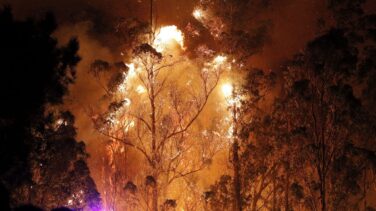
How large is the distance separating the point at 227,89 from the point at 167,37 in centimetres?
350

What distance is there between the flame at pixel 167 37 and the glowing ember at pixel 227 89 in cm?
284

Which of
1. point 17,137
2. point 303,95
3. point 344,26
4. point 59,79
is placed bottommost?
point 17,137

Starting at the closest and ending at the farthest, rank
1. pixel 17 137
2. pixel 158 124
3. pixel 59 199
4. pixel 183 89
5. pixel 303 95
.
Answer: pixel 17 137, pixel 303 95, pixel 59 199, pixel 158 124, pixel 183 89

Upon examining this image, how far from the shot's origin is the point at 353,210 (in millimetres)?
24078

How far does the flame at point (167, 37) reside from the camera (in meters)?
22.2

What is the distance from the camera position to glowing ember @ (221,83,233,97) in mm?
22938

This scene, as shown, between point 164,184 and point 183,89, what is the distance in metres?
4.66

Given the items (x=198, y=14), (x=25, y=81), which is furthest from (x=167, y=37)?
(x=25, y=81)

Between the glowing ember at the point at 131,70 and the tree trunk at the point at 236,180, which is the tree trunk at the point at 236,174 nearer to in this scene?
the tree trunk at the point at 236,180

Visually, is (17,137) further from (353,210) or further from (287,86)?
(353,210)

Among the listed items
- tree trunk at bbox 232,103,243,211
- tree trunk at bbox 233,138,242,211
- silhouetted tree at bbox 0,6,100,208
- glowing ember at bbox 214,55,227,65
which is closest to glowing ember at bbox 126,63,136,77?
glowing ember at bbox 214,55,227,65

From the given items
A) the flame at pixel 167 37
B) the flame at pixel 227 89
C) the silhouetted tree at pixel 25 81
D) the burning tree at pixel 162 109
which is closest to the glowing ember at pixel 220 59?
the burning tree at pixel 162 109

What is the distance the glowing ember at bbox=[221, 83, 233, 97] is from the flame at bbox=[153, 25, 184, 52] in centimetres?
284

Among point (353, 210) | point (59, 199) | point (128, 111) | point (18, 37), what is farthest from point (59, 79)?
point (353, 210)
